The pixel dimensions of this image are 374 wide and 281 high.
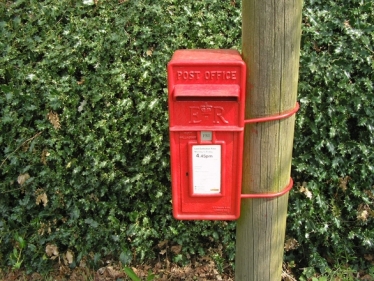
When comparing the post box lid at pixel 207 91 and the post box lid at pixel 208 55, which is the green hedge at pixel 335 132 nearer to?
the post box lid at pixel 208 55

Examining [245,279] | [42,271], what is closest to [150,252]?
[42,271]

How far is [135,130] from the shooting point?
3086mm

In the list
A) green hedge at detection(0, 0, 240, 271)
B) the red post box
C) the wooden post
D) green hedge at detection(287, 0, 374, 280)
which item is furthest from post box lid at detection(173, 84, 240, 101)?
green hedge at detection(287, 0, 374, 280)

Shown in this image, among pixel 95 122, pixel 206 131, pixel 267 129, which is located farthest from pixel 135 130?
pixel 267 129

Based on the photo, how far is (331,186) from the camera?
316 cm

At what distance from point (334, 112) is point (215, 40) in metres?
1.02

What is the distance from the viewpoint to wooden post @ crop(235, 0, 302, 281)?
1.84m

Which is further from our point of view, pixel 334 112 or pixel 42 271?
pixel 42 271

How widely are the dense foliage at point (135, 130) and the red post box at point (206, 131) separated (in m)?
1.02

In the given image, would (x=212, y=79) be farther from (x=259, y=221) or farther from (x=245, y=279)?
(x=245, y=279)

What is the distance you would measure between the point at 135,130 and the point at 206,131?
1218 mm

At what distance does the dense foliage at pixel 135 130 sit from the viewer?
308 centimetres

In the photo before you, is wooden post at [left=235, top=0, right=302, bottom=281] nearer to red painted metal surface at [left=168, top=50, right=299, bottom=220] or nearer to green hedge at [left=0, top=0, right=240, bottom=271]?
red painted metal surface at [left=168, top=50, right=299, bottom=220]

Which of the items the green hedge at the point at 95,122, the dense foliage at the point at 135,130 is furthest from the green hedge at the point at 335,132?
the green hedge at the point at 95,122
